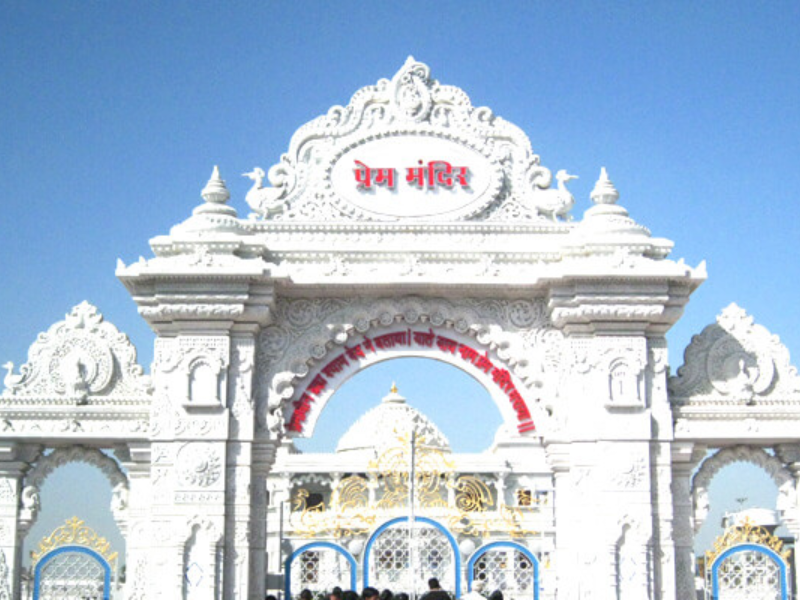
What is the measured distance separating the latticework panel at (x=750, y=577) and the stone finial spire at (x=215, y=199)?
6381 mm

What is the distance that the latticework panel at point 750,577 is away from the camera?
1239 centimetres

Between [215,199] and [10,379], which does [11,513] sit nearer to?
[10,379]

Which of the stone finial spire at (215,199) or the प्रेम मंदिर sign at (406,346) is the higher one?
the stone finial spire at (215,199)

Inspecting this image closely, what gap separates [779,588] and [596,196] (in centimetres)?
454

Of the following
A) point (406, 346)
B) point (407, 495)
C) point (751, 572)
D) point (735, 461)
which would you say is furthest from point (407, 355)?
point (751, 572)

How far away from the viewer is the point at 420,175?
12.9 meters

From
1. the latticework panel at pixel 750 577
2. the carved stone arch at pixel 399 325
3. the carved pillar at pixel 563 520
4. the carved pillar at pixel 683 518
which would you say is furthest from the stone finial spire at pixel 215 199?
the latticework panel at pixel 750 577

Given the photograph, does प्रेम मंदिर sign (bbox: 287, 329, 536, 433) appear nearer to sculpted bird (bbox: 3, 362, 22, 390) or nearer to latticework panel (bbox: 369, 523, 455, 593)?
sculpted bird (bbox: 3, 362, 22, 390)

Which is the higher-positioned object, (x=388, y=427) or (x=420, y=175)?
(x=420, y=175)

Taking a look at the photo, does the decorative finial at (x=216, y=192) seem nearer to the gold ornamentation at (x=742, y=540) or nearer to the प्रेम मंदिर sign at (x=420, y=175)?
the प्रेम मंदिर sign at (x=420, y=175)

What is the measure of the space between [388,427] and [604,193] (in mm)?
8454

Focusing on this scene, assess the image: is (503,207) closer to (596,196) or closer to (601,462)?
(596,196)

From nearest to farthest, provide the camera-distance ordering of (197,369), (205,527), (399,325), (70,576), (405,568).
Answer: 1. (205,527)
2. (197,369)
3. (70,576)
4. (399,325)
5. (405,568)

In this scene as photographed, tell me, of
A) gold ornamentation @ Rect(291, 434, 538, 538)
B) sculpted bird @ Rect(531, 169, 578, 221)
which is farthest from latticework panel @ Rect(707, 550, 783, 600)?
sculpted bird @ Rect(531, 169, 578, 221)
